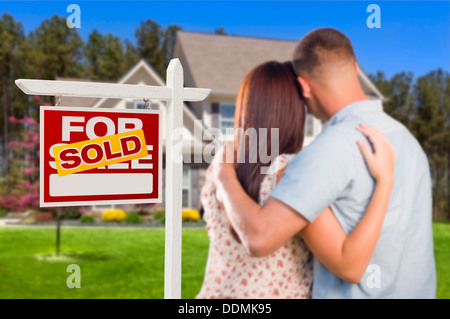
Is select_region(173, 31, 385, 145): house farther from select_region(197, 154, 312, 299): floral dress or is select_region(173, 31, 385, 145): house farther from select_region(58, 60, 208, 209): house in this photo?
select_region(197, 154, 312, 299): floral dress

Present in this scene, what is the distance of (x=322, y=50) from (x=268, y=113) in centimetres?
40

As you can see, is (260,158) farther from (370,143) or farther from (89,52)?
(89,52)

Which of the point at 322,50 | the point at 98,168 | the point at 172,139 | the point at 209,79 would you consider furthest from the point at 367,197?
the point at 209,79

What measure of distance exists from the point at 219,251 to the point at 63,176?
92 cm

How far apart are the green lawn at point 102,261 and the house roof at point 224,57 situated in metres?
3.60

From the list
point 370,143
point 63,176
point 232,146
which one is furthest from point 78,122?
point 370,143

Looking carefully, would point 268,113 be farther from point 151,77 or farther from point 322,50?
point 151,77

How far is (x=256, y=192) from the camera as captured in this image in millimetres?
2287

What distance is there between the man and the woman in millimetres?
75

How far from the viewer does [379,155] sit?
209 centimetres

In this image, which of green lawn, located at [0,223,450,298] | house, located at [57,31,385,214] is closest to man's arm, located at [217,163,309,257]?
green lawn, located at [0,223,450,298]

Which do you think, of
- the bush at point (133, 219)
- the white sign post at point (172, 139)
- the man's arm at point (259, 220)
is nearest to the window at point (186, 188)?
the bush at point (133, 219)

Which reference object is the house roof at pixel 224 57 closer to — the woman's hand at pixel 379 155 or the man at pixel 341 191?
the man at pixel 341 191

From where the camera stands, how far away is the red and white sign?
181 cm
